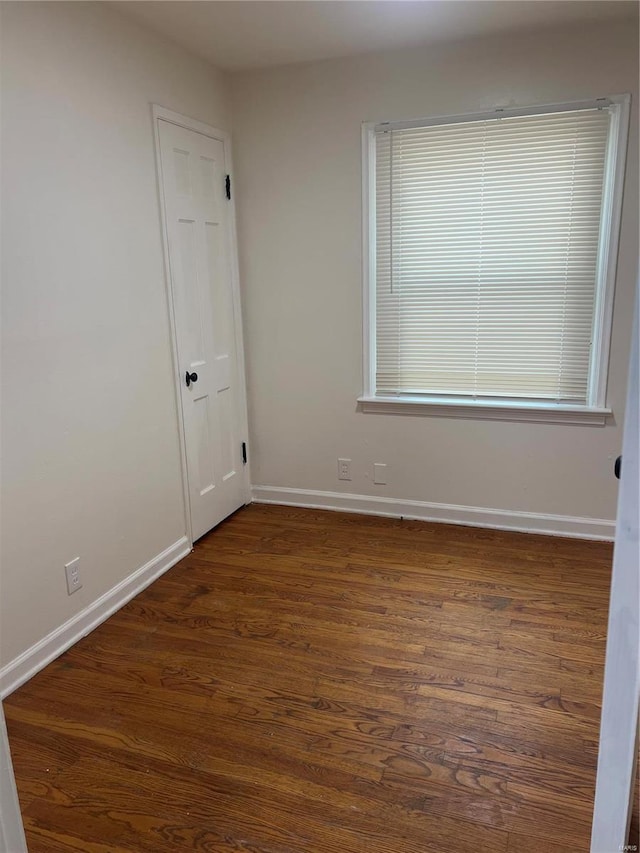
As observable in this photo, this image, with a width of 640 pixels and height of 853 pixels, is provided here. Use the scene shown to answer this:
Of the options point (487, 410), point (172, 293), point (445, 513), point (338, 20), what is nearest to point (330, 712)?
point (445, 513)

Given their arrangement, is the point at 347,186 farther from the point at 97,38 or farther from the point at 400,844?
the point at 400,844

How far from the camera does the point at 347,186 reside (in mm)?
3256

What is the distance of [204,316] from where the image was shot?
10.6 feet

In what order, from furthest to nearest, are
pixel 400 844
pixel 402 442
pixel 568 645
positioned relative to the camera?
pixel 402 442
pixel 568 645
pixel 400 844

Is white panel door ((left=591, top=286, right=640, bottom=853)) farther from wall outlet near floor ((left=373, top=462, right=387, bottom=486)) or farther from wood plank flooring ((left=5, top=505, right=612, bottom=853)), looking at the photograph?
wall outlet near floor ((left=373, top=462, right=387, bottom=486))

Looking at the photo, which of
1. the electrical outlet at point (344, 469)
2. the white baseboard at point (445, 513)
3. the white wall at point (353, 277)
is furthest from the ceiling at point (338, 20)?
the white baseboard at point (445, 513)

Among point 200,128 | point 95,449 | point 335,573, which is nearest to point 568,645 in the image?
point 335,573

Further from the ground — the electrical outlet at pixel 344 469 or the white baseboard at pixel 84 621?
the electrical outlet at pixel 344 469

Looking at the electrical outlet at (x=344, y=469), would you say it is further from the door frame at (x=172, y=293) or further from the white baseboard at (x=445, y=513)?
the door frame at (x=172, y=293)

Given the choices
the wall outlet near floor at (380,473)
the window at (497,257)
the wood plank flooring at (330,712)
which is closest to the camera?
the wood plank flooring at (330,712)

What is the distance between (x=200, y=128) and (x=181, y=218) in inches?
20.9

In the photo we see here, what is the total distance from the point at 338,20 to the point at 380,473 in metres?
2.34

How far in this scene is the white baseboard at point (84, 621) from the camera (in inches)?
85.0

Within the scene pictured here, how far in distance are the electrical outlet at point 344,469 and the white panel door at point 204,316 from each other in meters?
0.65
